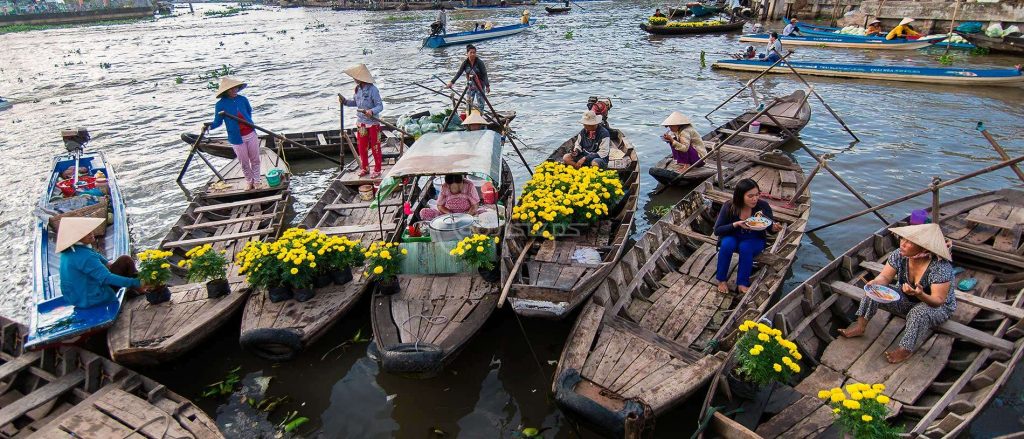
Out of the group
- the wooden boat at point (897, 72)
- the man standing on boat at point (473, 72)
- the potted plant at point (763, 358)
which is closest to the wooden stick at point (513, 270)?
the potted plant at point (763, 358)

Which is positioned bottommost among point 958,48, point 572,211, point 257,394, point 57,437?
point 257,394

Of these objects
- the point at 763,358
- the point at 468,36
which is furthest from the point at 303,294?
the point at 468,36

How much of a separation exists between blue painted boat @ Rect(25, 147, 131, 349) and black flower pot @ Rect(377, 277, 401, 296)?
3.23m

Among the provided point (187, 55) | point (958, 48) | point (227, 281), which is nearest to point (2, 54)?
point (187, 55)

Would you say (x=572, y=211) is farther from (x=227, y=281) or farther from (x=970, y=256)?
(x=970, y=256)

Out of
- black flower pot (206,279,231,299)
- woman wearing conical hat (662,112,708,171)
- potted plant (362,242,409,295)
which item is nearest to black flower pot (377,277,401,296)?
potted plant (362,242,409,295)

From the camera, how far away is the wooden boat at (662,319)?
5.14 metres

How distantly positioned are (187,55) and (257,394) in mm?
37852

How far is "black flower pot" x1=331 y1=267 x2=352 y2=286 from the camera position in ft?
24.2

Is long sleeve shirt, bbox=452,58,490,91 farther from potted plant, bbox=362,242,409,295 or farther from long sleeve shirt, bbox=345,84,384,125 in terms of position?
potted plant, bbox=362,242,409,295

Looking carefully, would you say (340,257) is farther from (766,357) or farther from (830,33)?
(830,33)

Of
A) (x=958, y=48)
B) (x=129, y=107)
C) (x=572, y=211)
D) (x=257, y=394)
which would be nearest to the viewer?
(x=257, y=394)

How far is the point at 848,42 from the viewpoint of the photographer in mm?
26750

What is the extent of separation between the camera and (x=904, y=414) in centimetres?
514
